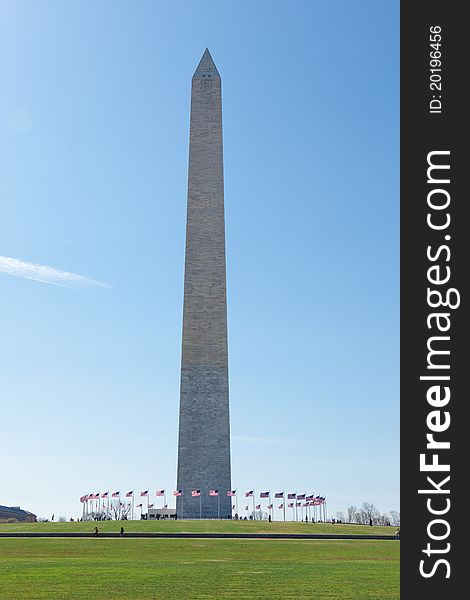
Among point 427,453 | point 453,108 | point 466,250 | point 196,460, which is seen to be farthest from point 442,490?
point 196,460

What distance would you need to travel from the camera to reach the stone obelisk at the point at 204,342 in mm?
80188

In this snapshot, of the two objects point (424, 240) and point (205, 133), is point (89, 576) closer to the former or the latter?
point (424, 240)

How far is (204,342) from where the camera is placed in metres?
80.9

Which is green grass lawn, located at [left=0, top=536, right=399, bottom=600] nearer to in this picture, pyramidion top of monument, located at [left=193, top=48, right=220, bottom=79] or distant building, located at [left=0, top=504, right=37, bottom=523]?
pyramidion top of monument, located at [left=193, top=48, right=220, bottom=79]

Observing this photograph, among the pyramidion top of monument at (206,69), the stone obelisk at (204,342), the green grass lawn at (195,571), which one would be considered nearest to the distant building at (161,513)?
the stone obelisk at (204,342)

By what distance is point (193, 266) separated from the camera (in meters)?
81.7

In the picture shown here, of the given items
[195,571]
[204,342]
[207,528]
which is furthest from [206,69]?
[195,571]

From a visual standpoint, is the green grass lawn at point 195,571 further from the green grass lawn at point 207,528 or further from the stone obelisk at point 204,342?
the stone obelisk at point 204,342

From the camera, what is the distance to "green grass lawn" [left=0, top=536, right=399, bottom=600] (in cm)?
2206

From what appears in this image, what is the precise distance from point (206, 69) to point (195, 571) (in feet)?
208

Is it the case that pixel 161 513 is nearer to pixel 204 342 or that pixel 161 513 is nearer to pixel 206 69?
pixel 204 342

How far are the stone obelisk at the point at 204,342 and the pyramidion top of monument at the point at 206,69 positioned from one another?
3.64 meters

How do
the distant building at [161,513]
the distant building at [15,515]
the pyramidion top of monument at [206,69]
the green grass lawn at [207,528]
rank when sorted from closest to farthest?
the green grass lawn at [207,528]
the pyramidion top of monument at [206,69]
the distant building at [161,513]
the distant building at [15,515]

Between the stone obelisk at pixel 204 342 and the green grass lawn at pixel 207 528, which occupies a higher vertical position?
the stone obelisk at pixel 204 342
